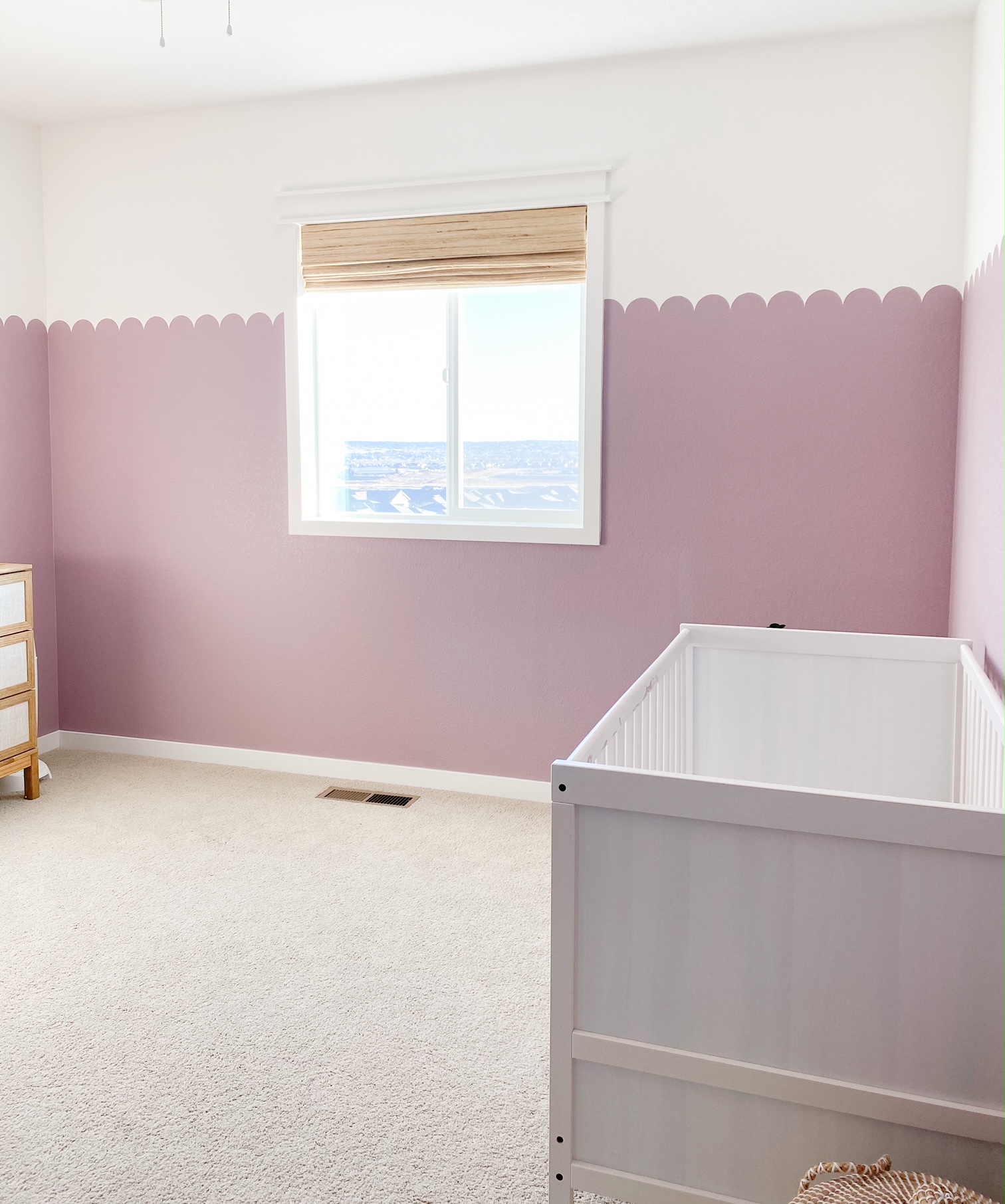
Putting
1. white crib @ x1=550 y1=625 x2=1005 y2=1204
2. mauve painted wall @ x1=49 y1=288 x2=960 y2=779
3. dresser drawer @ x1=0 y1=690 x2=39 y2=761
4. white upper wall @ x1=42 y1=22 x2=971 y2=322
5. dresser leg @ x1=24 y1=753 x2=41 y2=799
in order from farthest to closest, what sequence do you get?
1. dresser leg @ x1=24 y1=753 x2=41 y2=799
2. dresser drawer @ x1=0 y1=690 x2=39 y2=761
3. mauve painted wall @ x1=49 y1=288 x2=960 y2=779
4. white upper wall @ x1=42 y1=22 x2=971 y2=322
5. white crib @ x1=550 y1=625 x2=1005 y2=1204

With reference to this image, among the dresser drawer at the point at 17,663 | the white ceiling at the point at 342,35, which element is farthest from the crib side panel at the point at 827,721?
the dresser drawer at the point at 17,663

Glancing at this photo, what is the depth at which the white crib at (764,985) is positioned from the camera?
1191mm

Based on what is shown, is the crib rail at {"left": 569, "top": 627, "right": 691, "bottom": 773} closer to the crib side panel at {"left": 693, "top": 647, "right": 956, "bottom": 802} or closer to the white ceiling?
the crib side panel at {"left": 693, "top": 647, "right": 956, "bottom": 802}

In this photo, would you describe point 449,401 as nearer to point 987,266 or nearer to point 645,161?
point 645,161

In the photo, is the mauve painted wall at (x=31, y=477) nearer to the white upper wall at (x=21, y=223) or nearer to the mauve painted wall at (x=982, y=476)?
the white upper wall at (x=21, y=223)

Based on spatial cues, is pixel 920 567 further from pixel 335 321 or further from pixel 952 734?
pixel 335 321

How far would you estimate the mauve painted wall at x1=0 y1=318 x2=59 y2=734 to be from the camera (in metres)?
3.66

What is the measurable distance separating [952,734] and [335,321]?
2.41m

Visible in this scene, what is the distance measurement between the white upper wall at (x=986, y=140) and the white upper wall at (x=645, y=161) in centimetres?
12

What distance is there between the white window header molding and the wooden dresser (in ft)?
4.95

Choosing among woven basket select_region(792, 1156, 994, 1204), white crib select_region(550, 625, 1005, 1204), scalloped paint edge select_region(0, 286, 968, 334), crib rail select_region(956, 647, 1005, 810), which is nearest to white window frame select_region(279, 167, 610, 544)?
scalloped paint edge select_region(0, 286, 968, 334)

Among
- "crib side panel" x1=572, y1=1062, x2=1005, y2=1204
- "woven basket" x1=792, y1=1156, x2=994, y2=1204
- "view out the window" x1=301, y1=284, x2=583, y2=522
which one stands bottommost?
"crib side panel" x1=572, y1=1062, x2=1005, y2=1204

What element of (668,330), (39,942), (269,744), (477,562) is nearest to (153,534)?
(269,744)

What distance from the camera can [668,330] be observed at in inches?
121
